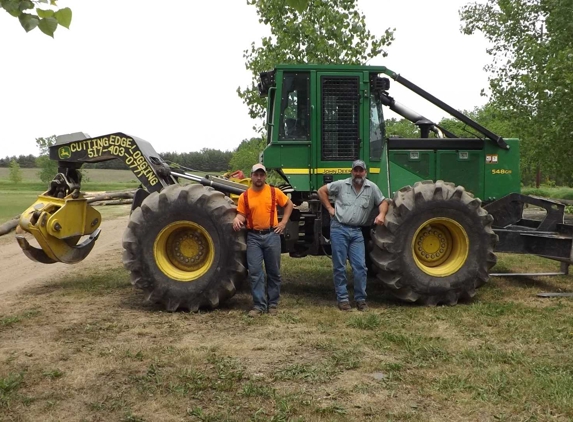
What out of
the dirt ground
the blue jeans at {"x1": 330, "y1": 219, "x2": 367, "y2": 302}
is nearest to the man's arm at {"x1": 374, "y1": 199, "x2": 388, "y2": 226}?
the blue jeans at {"x1": 330, "y1": 219, "x2": 367, "y2": 302}

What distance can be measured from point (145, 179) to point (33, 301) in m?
2.14

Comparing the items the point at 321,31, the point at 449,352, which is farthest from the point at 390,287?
the point at 321,31

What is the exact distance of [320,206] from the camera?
7359mm

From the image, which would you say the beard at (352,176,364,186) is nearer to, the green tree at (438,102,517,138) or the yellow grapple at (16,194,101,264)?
the green tree at (438,102,517,138)

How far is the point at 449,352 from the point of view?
513 centimetres

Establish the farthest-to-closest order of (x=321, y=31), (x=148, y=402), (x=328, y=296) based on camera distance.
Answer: (x=321, y=31), (x=328, y=296), (x=148, y=402)

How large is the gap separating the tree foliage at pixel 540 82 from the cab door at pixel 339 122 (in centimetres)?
886

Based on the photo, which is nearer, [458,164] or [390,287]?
[390,287]

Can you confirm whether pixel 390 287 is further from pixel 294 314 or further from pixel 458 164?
pixel 458 164

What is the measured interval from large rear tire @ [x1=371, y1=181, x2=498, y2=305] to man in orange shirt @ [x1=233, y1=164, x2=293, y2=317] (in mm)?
1224

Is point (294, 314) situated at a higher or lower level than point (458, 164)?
lower

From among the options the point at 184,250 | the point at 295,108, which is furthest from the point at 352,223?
the point at 184,250

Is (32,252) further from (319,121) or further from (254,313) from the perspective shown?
(319,121)

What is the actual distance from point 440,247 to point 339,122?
206cm
